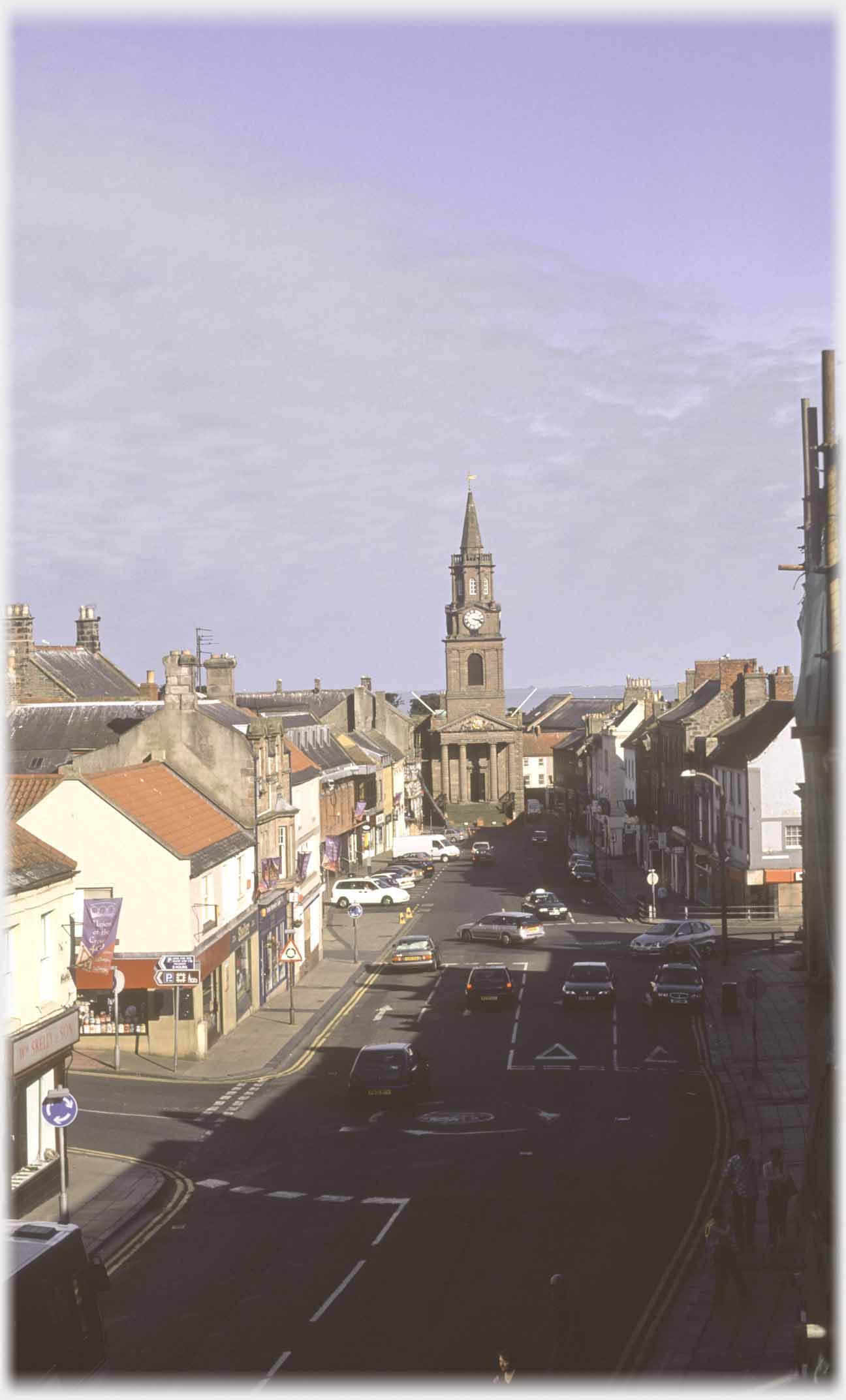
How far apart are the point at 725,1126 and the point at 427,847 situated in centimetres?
7156

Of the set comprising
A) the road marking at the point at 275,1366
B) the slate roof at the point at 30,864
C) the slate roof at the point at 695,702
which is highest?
the slate roof at the point at 695,702

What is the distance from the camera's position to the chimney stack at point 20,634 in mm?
73000

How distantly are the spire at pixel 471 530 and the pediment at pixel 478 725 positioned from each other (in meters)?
25.4

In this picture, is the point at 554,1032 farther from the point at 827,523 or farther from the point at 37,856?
the point at 827,523

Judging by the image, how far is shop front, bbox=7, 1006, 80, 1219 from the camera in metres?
27.0

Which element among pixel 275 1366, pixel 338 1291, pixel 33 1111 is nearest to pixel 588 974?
pixel 33 1111

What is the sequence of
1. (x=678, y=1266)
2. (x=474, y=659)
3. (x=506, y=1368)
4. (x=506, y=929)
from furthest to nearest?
(x=474, y=659) < (x=506, y=929) < (x=678, y=1266) < (x=506, y=1368)

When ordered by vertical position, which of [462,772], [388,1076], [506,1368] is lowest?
[388,1076]

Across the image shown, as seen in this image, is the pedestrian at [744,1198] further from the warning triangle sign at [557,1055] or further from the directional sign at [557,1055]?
the warning triangle sign at [557,1055]

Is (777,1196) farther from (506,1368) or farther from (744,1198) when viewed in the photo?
(506,1368)

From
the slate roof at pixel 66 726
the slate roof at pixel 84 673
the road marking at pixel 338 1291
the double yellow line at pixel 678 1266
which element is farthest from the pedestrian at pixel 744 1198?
the slate roof at pixel 84 673

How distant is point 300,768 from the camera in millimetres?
62688

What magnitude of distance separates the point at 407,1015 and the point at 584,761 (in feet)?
284

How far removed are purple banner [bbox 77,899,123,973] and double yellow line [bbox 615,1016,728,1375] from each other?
15.1m
